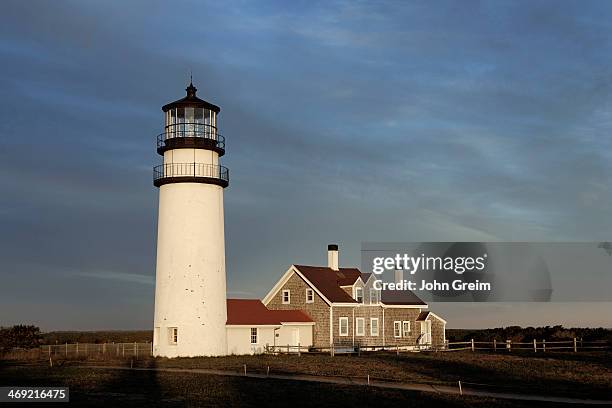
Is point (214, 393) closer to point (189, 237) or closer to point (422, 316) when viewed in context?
point (189, 237)

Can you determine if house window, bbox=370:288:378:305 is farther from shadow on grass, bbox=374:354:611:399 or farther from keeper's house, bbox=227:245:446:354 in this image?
shadow on grass, bbox=374:354:611:399

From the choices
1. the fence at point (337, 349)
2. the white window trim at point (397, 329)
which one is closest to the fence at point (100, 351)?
the fence at point (337, 349)

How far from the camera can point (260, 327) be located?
47125 millimetres

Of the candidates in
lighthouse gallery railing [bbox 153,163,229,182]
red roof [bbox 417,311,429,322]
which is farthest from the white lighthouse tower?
red roof [bbox 417,311,429,322]

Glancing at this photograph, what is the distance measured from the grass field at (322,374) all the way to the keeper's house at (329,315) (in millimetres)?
3729

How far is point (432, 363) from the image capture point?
130 ft

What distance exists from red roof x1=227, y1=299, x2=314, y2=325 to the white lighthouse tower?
3888 millimetres

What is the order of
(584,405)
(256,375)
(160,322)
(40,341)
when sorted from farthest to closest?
(40,341), (160,322), (256,375), (584,405)

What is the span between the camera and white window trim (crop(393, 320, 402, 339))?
184 ft

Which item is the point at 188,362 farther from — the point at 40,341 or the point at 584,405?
the point at 584,405

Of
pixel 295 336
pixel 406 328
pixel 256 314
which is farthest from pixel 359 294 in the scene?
pixel 256 314

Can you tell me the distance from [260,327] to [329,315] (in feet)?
18.0

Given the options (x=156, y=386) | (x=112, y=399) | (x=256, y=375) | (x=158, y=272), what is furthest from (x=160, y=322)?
(x=112, y=399)

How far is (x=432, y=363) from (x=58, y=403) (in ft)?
68.2
